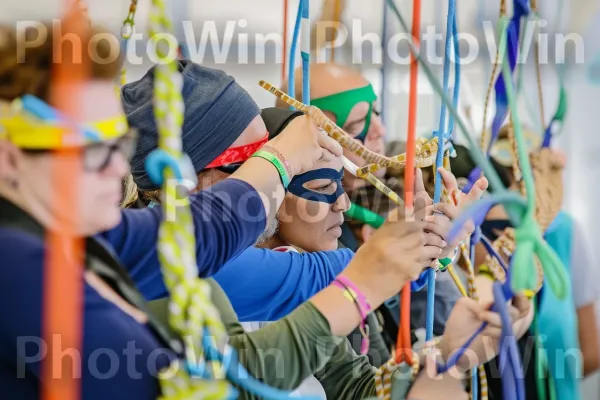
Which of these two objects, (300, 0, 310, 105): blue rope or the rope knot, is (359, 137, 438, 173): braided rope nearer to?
(300, 0, 310, 105): blue rope

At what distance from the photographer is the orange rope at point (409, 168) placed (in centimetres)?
65

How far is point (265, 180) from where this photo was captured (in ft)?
2.38

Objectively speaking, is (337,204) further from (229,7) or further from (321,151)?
(229,7)

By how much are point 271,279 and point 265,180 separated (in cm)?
31

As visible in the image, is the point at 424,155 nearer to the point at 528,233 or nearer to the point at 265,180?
the point at 265,180

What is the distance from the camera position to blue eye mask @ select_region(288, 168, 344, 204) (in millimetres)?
1047

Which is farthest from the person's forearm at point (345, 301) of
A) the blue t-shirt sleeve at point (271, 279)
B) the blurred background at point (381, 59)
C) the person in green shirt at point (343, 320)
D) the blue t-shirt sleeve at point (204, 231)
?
the blurred background at point (381, 59)

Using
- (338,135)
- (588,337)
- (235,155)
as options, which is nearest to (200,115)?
(235,155)

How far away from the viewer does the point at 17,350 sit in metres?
0.49

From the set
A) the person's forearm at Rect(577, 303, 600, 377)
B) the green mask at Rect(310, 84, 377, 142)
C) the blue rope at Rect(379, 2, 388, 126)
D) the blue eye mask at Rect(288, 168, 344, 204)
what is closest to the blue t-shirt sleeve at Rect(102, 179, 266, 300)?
the blue eye mask at Rect(288, 168, 344, 204)

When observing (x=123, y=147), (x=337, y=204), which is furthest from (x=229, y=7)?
(x=123, y=147)

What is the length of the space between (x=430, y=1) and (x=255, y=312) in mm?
1347

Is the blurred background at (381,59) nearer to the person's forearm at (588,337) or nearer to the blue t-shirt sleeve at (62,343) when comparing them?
the person's forearm at (588,337)

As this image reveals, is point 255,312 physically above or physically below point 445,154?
below
